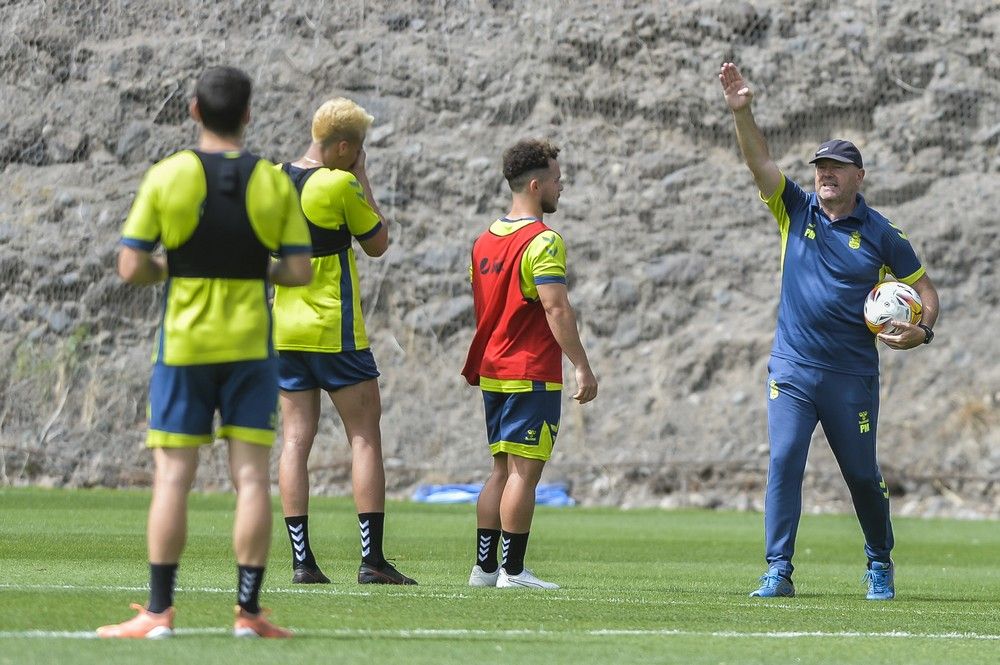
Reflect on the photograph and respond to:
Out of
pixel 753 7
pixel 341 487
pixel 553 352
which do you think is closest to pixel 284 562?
pixel 553 352

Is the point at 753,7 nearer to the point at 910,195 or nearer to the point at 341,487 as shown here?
the point at 910,195

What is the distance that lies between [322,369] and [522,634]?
7.80ft

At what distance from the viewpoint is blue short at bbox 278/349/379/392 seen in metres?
7.80

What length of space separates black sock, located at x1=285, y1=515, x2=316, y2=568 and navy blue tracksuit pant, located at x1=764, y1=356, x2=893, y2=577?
212 centimetres

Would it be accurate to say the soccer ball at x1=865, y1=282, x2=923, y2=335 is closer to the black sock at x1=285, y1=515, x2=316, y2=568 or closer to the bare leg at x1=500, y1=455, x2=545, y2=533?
the bare leg at x1=500, y1=455, x2=545, y2=533

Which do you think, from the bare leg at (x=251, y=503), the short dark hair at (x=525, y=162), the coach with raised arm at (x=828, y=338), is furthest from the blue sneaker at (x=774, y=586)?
the bare leg at (x=251, y=503)

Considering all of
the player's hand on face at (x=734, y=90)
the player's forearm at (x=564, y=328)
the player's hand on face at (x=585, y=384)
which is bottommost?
the player's hand on face at (x=585, y=384)

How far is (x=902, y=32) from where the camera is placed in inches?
931

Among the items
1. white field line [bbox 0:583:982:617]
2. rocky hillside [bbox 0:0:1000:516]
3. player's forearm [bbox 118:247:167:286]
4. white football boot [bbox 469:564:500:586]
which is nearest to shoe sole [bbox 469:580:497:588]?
white football boot [bbox 469:564:500:586]

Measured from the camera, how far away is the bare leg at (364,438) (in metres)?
7.85

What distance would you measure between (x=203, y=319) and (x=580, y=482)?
1446cm

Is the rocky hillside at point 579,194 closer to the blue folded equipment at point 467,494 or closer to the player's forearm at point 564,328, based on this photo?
the blue folded equipment at point 467,494

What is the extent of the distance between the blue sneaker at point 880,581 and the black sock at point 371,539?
2315mm

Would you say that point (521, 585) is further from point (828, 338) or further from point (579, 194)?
point (579, 194)
